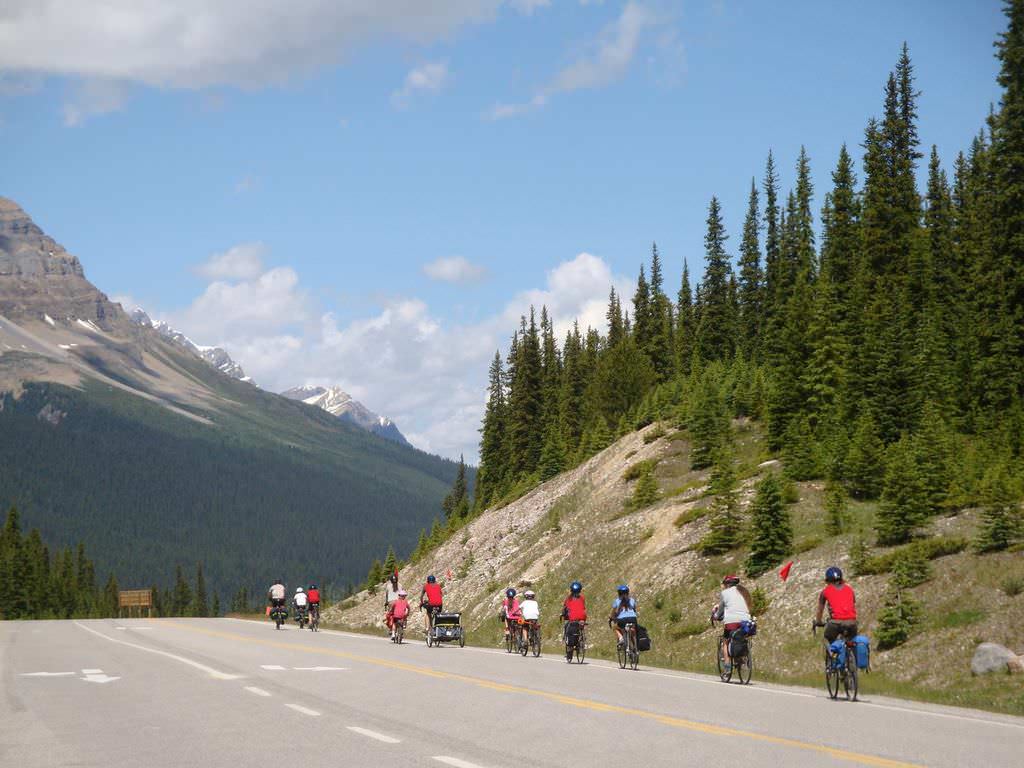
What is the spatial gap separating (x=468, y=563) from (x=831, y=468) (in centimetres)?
3104

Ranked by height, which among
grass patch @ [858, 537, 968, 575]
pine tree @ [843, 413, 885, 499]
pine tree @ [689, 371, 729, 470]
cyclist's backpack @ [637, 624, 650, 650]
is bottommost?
cyclist's backpack @ [637, 624, 650, 650]

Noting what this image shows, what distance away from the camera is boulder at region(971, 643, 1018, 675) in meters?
21.7

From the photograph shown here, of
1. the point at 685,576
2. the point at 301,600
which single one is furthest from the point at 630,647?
the point at 301,600

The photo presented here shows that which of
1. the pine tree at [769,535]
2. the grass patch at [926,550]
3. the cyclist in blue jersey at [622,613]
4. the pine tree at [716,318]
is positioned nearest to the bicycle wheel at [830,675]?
the cyclist in blue jersey at [622,613]

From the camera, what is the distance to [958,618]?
2541cm

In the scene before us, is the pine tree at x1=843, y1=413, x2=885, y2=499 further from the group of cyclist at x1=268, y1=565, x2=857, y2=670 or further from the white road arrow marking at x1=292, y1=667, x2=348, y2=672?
the white road arrow marking at x1=292, y1=667, x2=348, y2=672

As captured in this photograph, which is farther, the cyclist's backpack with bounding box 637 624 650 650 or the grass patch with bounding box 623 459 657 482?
the grass patch with bounding box 623 459 657 482

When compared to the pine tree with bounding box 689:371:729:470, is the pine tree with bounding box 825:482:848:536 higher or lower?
lower

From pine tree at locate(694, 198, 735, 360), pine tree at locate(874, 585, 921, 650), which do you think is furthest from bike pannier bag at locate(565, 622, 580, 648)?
pine tree at locate(694, 198, 735, 360)

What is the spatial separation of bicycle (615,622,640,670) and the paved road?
135cm

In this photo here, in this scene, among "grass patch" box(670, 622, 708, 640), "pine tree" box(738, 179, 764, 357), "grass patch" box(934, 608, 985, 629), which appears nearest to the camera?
"grass patch" box(934, 608, 985, 629)

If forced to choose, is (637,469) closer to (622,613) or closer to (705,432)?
(705,432)

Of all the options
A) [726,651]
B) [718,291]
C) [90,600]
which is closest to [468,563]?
[718,291]

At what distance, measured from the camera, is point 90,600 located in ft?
493
